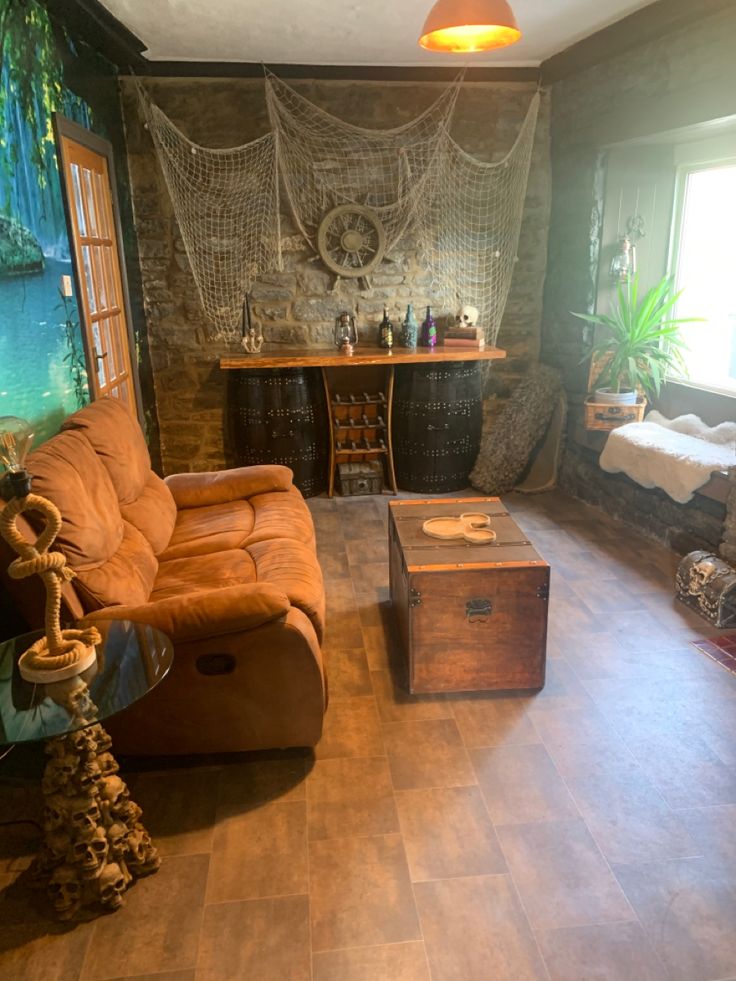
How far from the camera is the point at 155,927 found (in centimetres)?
166

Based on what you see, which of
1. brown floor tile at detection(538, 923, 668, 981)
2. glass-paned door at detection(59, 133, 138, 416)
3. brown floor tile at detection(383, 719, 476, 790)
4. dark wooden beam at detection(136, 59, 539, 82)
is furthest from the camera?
dark wooden beam at detection(136, 59, 539, 82)

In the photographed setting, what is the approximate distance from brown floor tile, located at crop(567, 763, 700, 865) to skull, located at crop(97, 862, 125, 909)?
1204mm

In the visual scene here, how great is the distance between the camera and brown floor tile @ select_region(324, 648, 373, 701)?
2533 millimetres

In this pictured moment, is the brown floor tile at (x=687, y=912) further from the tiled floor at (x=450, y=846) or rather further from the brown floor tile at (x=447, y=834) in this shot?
the brown floor tile at (x=447, y=834)

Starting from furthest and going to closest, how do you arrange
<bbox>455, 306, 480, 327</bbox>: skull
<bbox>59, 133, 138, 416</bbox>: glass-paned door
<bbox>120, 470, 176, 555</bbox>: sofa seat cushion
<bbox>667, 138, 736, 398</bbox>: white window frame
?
<bbox>455, 306, 480, 327</bbox>: skull
<bbox>667, 138, 736, 398</bbox>: white window frame
<bbox>59, 133, 138, 416</bbox>: glass-paned door
<bbox>120, 470, 176, 555</bbox>: sofa seat cushion

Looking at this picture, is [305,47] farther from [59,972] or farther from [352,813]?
[59,972]

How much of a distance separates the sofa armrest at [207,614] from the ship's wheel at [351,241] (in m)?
3.10

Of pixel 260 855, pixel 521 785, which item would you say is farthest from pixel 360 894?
pixel 521 785

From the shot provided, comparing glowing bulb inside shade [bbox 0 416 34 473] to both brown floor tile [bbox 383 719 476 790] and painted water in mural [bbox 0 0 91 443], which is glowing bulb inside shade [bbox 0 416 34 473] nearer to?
painted water in mural [bbox 0 0 91 443]

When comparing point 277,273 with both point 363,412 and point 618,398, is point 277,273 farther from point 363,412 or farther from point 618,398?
point 618,398

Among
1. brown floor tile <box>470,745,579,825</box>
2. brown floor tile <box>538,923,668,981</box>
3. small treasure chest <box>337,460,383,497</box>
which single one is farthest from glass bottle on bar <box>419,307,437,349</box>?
brown floor tile <box>538,923,668,981</box>

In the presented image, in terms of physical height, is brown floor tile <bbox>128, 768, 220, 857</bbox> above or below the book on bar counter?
below

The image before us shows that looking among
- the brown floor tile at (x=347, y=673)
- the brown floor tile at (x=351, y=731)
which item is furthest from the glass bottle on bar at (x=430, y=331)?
the brown floor tile at (x=351, y=731)

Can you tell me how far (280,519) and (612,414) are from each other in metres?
2.17
